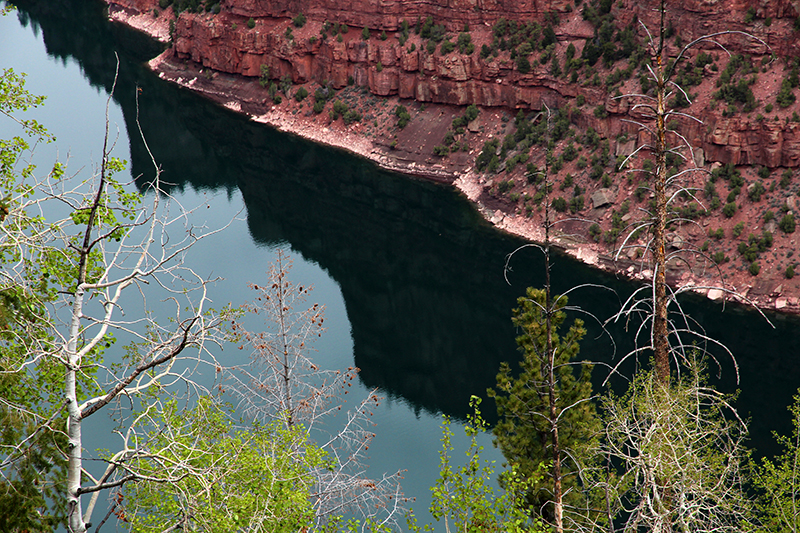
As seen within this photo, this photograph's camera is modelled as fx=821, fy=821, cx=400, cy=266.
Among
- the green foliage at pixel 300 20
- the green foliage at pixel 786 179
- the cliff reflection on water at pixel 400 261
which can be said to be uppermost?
the green foliage at pixel 300 20

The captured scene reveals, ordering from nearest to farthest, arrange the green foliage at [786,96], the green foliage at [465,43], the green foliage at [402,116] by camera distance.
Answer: the green foliage at [786,96] < the green foliage at [465,43] < the green foliage at [402,116]

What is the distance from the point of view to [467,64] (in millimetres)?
74062

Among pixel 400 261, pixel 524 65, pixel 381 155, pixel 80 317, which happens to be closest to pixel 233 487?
pixel 80 317

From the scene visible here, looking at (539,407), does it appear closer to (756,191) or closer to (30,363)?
(30,363)

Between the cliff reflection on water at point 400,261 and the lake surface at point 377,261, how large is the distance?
0.12 m

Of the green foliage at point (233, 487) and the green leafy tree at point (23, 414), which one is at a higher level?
the green leafy tree at point (23, 414)

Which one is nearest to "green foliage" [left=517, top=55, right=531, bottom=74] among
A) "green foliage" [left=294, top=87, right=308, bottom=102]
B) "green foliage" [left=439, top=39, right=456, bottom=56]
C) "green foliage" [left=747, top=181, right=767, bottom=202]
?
"green foliage" [left=439, top=39, right=456, bottom=56]

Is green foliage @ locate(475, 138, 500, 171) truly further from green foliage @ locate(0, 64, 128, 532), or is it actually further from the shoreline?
green foliage @ locate(0, 64, 128, 532)

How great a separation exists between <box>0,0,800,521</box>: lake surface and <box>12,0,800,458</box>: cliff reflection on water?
122 mm

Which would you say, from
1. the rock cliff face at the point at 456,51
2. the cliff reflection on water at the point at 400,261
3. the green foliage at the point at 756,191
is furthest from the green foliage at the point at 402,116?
the green foliage at the point at 756,191

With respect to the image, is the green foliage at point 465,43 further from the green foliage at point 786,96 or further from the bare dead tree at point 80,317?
the bare dead tree at point 80,317

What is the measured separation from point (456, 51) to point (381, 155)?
462 inches

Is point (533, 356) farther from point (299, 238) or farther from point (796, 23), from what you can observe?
point (796, 23)

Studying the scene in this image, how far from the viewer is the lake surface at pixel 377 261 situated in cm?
4434
